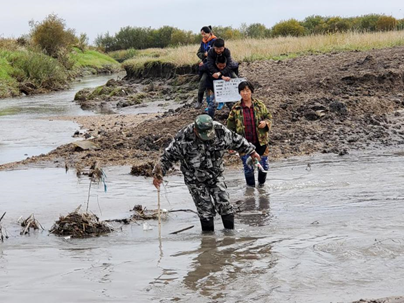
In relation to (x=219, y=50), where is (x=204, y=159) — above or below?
below

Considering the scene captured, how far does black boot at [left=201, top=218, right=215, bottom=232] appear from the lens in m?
8.02

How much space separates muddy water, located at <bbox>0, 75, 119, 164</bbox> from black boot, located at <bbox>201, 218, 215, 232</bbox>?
7.63m

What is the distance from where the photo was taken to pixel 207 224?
8062 millimetres

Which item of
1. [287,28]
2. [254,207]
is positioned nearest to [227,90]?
[254,207]

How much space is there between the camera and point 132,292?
636 cm

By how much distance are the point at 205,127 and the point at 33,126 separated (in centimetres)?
1444

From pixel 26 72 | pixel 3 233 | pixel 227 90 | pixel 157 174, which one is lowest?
pixel 3 233

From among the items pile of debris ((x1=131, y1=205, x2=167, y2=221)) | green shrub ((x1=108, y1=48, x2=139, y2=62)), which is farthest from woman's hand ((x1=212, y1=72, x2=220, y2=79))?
green shrub ((x1=108, y1=48, x2=139, y2=62))

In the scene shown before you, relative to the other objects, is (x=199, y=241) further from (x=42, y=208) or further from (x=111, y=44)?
(x=111, y=44)

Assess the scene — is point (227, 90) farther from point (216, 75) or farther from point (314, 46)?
point (314, 46)

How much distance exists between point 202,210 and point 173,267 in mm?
1025

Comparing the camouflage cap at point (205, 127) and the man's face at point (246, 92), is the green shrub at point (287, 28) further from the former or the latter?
the camouflage cap at point (205, 127)

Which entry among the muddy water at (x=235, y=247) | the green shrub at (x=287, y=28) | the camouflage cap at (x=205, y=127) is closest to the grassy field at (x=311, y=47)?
the muddy water at (x=235, y=247)

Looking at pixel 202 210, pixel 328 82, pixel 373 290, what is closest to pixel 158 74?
pixel 328 82
